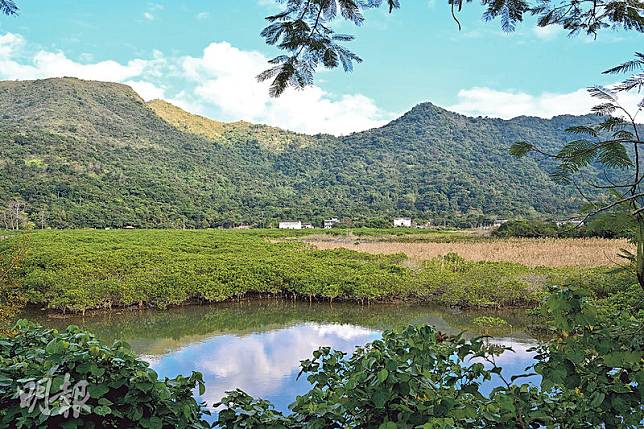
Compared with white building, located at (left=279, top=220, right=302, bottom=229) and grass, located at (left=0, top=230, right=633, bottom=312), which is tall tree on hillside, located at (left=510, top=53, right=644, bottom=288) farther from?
white building, located at (left=279, top=220, right=302, bottom=229)

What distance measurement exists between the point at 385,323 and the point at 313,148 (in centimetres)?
6484

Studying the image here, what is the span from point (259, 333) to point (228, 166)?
58.9 metres

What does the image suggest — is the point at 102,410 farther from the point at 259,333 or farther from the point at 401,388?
the point at 259,333

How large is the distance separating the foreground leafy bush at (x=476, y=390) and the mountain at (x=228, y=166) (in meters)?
26.0

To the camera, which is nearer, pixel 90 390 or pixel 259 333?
pixel 90 390

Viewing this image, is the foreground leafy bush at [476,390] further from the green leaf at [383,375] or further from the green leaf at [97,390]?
the green leaf at [97,390]

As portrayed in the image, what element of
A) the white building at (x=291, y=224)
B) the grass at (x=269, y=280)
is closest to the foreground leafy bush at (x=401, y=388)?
the grass at (x=269, y=280)

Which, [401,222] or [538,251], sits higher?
[401,222]

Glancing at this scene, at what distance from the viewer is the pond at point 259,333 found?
602cm

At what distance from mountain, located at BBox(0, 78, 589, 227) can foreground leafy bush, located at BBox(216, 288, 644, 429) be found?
26.0 meters

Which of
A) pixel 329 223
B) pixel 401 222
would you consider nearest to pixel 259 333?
pixel 401 222

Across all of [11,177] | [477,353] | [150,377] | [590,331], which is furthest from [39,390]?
[11,177]

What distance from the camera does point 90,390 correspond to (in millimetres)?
1385

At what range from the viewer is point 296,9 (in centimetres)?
198
